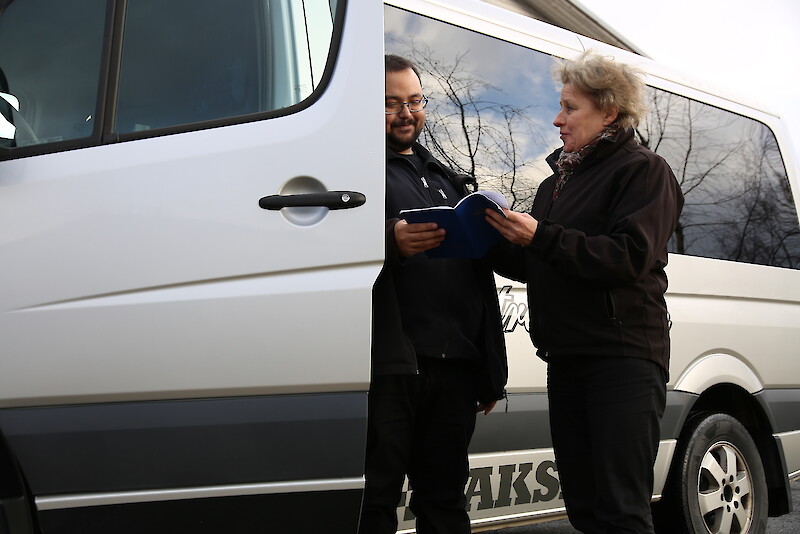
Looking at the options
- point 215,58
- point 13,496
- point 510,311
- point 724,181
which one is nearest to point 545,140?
point 510,311

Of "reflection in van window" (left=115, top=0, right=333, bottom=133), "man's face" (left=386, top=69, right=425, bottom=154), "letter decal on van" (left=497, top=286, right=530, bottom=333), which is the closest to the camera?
"reflection in van window" (left=115, top=0, right=333, bottom=133)

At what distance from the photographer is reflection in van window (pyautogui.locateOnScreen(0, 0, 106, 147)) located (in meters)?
2.28

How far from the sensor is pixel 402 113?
8.95 feet

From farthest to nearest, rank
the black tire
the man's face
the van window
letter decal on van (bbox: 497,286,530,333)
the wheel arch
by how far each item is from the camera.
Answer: the van window, the black tire, letter decal on van (bbox: 497,286,530,333), the man's face, the wheel arch

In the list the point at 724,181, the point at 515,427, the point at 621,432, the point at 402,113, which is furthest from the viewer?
the point at 724,181

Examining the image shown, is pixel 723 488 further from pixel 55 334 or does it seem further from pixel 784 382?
pixel 55 334

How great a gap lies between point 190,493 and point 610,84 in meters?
1.48

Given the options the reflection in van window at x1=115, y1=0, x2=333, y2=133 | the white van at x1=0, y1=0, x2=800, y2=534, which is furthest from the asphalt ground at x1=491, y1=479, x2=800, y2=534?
the reflection in van window at x1=115, y1=0, x2=333, y2=133

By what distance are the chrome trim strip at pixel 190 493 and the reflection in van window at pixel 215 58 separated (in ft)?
2.75

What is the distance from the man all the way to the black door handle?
0.65 feet

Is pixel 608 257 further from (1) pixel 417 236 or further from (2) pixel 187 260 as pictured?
(2) pixel 187 260

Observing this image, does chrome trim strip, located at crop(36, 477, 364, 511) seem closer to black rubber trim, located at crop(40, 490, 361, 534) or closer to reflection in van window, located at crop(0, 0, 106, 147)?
black rubber trim, located at crop(40, 490, 361, 534)

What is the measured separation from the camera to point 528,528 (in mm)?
4922

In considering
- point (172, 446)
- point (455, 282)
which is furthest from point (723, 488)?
point (172, 446)
